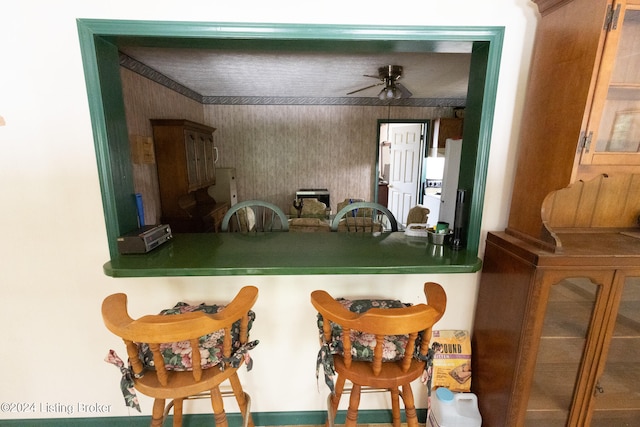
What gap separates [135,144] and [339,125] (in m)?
3.27

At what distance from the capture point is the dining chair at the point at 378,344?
84 cm

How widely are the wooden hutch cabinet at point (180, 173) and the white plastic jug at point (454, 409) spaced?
278 centimetres

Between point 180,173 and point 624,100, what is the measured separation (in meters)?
3.31

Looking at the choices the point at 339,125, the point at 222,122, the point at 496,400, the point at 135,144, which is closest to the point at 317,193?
the point at 339,125

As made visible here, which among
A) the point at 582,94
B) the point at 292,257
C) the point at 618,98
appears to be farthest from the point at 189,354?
the point at 618,98

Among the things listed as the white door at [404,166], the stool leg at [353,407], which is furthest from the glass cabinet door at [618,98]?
the white door at [404,166]

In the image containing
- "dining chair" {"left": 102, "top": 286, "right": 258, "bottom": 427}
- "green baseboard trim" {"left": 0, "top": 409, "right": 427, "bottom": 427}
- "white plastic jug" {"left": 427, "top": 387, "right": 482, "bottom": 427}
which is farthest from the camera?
"green baseboard trim" {"left": 0, "top": 409, "right": 427, "bottom": 427}

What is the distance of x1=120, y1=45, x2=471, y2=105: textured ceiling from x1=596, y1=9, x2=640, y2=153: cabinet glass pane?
157cm

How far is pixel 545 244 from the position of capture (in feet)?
3.57

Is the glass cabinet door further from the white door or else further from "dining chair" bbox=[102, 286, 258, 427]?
the white door

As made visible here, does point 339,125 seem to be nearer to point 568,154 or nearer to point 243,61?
point 243,61

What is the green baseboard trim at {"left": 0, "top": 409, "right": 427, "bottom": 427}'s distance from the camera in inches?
60.2

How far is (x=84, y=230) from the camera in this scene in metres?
1.31

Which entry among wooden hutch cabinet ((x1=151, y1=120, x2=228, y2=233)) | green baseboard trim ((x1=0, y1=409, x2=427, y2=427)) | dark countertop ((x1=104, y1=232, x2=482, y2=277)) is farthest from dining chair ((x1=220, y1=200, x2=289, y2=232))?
green baseboard trim ((x1=0, y1=409, x2=427, y2=427))
